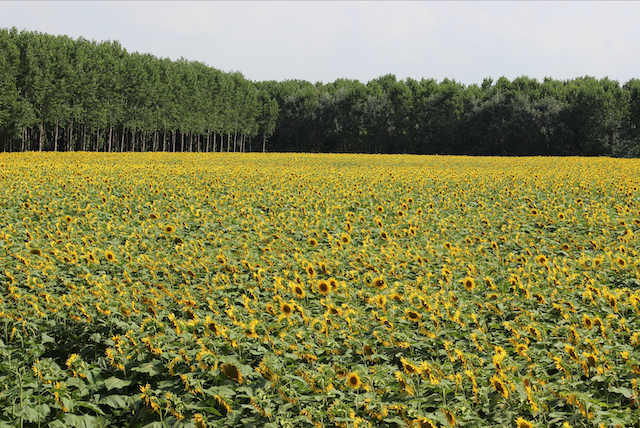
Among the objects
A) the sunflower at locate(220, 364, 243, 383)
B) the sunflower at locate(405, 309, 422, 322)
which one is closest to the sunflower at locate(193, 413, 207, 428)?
the sunflower at locate(220, 364, 243, 383)

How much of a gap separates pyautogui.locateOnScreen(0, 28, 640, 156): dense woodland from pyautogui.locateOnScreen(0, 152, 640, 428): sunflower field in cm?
4454

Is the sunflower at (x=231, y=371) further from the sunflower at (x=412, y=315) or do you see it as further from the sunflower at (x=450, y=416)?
the sunflower at (x=412, y=315)

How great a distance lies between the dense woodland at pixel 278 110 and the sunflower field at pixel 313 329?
1754 inches

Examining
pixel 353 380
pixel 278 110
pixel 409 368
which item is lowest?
pixel 353 380

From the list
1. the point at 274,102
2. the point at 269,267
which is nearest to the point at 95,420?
the point at 269,267

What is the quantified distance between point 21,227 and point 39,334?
535 cm

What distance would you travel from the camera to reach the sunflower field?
4.27 metres

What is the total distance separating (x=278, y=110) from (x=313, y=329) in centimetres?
8530

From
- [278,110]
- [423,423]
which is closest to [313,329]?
[423,423]

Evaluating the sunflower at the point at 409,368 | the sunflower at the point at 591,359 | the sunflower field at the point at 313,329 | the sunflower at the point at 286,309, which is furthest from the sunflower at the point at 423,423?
the sunflower at the point at 286,309

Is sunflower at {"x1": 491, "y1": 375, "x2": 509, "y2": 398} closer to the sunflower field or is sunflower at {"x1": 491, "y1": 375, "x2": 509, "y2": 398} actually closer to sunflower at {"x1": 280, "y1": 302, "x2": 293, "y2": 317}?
the sunflower field

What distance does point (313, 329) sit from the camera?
17.8 feet

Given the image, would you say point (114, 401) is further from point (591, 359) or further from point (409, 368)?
point (591, 359)

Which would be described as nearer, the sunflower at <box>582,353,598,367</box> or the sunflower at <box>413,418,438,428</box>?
the sunflower at <box>413,418,438,428</box>
